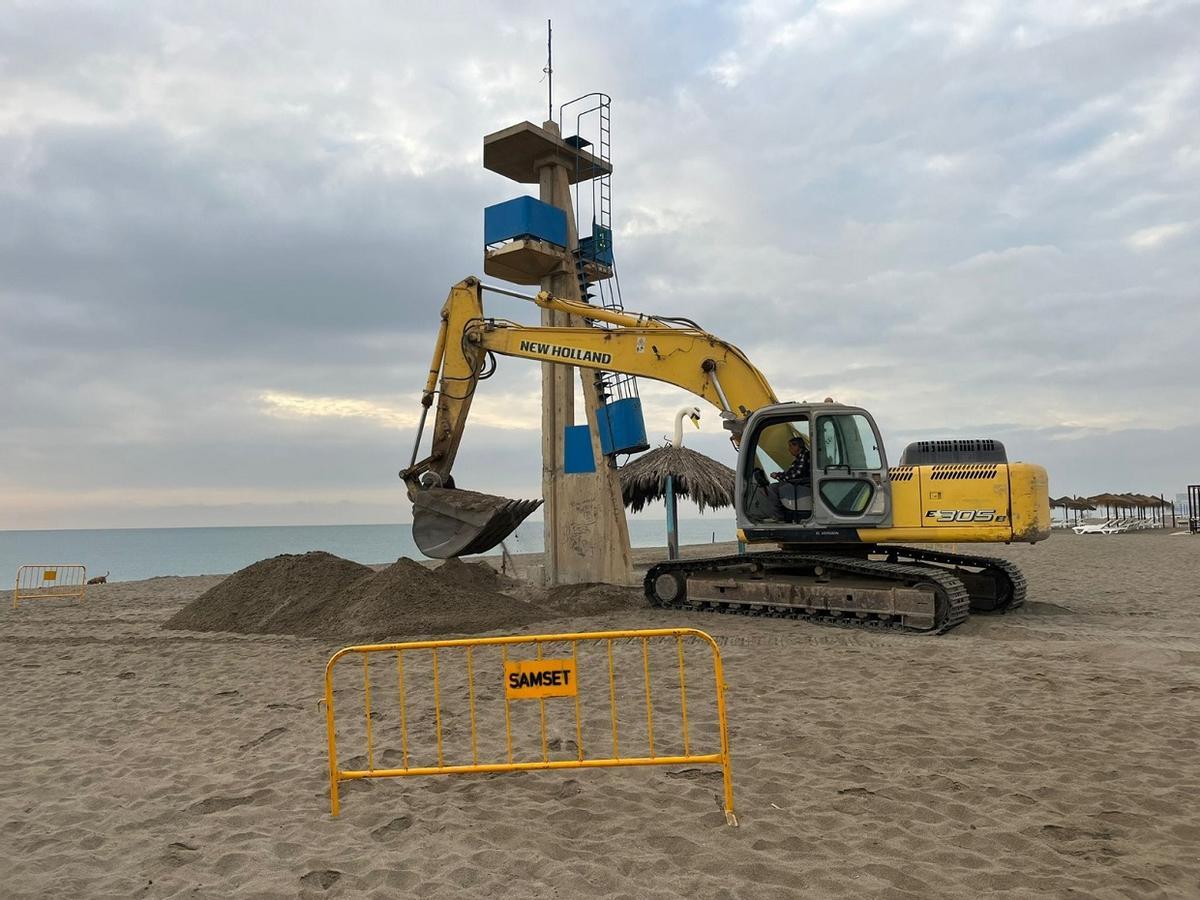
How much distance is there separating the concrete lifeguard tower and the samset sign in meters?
11.2

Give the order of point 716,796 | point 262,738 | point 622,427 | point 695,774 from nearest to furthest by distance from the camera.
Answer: point 716,796
point 695,774
point 262,738
point 622,427

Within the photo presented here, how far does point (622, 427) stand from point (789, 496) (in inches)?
211

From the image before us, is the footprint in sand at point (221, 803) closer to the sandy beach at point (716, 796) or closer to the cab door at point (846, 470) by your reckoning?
the sandy beach at point (716, 796)

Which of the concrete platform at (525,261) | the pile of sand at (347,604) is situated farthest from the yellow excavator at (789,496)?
the concrete platform at (525,261)

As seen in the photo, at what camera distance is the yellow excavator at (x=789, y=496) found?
10805 millimetres

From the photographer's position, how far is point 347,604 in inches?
519

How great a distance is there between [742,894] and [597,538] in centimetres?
1321

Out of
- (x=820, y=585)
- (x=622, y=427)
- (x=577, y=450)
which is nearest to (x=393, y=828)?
(x=820, y=585)

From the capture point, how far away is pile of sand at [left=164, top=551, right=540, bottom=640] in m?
12.3

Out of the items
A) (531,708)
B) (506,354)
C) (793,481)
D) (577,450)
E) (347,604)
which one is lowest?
(531,708)

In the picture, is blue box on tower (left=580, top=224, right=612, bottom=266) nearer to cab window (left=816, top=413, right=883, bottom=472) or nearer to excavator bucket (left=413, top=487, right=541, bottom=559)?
excavator bucket (left=413, top=487, right=541, bottom=559)

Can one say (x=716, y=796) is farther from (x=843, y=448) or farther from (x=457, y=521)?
(x=457, y=521)

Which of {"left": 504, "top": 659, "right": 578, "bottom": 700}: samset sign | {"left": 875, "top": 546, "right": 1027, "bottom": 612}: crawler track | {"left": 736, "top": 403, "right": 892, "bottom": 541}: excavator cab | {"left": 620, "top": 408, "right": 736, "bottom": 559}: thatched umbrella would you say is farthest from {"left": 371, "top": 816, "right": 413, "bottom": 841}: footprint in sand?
{"left": 620, "top": 408, "right": 736, "bottom": 559}: thatched umbrella

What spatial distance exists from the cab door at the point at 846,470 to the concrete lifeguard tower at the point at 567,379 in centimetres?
541
